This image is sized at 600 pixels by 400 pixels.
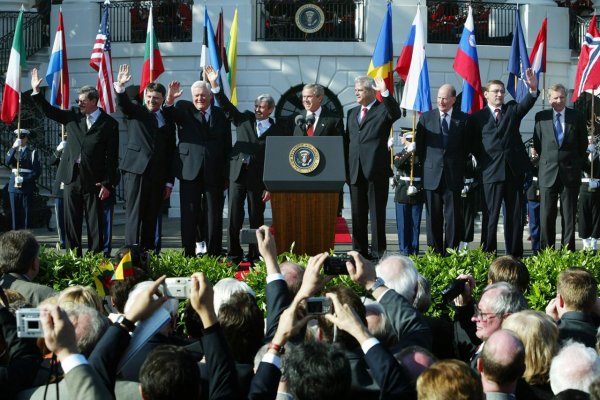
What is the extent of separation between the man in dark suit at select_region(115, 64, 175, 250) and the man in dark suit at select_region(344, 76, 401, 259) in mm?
1968

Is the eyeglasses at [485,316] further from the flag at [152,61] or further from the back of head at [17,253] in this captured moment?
the flag at [152,61]

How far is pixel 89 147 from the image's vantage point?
38.8ft

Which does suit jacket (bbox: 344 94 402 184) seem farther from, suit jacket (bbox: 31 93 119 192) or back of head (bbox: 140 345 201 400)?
back of head (bbox: 140 345 201 400)

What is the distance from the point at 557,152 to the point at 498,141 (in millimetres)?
984

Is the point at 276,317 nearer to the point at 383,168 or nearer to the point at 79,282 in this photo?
the point at 79,282

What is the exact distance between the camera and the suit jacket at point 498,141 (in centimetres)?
1184

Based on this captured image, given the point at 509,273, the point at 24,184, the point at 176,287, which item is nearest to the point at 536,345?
the point at 176,287

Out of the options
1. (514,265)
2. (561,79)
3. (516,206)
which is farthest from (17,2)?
(514,265)

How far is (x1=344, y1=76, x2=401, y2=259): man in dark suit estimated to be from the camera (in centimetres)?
1162

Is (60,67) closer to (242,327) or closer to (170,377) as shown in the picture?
(242,327)

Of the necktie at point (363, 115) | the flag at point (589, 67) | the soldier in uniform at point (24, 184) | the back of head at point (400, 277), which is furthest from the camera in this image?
the soldier in uniform at point (24, 184)

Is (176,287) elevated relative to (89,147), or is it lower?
lower

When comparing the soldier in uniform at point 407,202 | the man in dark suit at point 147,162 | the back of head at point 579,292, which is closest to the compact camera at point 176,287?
the back of head at point 579,292

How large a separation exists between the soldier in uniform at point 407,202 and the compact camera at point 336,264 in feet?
24.6
